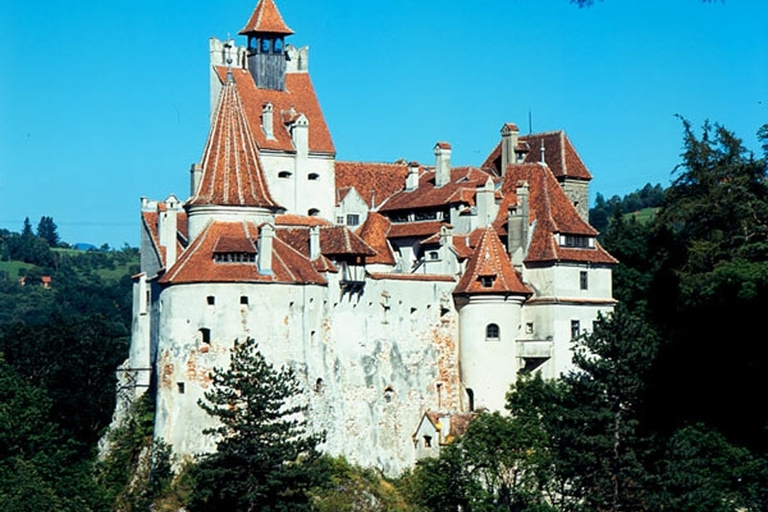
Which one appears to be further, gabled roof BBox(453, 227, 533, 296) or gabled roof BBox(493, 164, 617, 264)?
gabled roof BBox(493, 164, 617, 264)

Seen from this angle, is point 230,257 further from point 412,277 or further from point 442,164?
point 442,164

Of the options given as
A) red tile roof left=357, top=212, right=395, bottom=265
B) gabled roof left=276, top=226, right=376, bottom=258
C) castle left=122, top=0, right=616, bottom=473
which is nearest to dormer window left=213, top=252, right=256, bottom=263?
castle left=122, top=0, right=616, bottom=473

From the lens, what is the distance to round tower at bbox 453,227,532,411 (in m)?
83.4

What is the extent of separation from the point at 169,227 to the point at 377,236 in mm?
11664

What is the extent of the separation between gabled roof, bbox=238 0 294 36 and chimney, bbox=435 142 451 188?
34.1 feet

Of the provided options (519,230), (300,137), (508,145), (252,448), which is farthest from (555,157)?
(252,448)

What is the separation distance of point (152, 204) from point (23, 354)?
28179 mm

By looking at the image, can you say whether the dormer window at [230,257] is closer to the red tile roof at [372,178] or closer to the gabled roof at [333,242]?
the gabled roof at [333,242]

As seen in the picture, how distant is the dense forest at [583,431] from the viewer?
73.1 m

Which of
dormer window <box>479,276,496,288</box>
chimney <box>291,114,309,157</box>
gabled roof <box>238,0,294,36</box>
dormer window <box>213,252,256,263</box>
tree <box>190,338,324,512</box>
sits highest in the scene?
gabled roof <box>238,0,294,36</box>

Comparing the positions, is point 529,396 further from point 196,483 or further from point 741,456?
point 196,483

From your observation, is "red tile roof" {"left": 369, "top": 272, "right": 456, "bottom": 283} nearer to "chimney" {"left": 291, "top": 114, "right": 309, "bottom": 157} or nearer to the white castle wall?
the white castle wall

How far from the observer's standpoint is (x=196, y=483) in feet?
241

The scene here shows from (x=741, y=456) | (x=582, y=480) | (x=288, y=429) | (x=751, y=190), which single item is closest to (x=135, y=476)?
(x=288, y=429)
